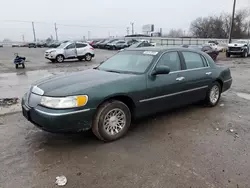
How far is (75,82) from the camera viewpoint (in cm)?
365

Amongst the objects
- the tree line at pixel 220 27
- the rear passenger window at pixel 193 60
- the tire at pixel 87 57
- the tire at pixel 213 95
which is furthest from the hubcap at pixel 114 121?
the tree line at pixel 220 27

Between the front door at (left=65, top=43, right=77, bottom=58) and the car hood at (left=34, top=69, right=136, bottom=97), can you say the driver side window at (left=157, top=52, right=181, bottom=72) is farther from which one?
the front door at (left=65, top=43, right=77, bottom=58)

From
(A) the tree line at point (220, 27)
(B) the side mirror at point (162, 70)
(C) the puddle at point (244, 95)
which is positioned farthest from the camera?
(A) the tree line at point (220, 27)

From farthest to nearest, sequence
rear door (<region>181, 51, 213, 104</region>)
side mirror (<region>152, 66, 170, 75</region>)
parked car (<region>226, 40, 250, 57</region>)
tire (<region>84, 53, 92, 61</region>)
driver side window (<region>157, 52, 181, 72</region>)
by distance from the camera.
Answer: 1. parked car (<region>226, 40, 250, 57</region>)
2. tire (<region>84, 53, 92, 61</region>)
3. rear door (<region>181, 51, 213, 104</region>)
4. driver side window (<region>157, 52, 181, 72</region>)
5. side mirror (<region>152, 66, 170, 75</region>)

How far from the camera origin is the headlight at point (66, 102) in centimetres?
323

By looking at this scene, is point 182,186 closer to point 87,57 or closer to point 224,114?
point 224,114

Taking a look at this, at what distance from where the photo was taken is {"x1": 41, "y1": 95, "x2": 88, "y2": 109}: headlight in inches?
127

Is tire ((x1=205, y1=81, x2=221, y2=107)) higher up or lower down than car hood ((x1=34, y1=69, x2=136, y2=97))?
lower down

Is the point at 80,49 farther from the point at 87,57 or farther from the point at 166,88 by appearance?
the point at 166,88

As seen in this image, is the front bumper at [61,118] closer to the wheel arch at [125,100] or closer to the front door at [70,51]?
the wheel arch at [125,100]

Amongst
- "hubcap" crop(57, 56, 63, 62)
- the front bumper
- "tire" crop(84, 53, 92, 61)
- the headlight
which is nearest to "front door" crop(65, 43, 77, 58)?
"hubcap" crop(57, 56, 63, 62)

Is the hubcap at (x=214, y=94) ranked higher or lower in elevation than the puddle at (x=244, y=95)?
higher

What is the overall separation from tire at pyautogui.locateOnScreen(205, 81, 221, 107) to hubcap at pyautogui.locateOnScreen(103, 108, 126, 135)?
261cm

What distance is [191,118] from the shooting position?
484cm
